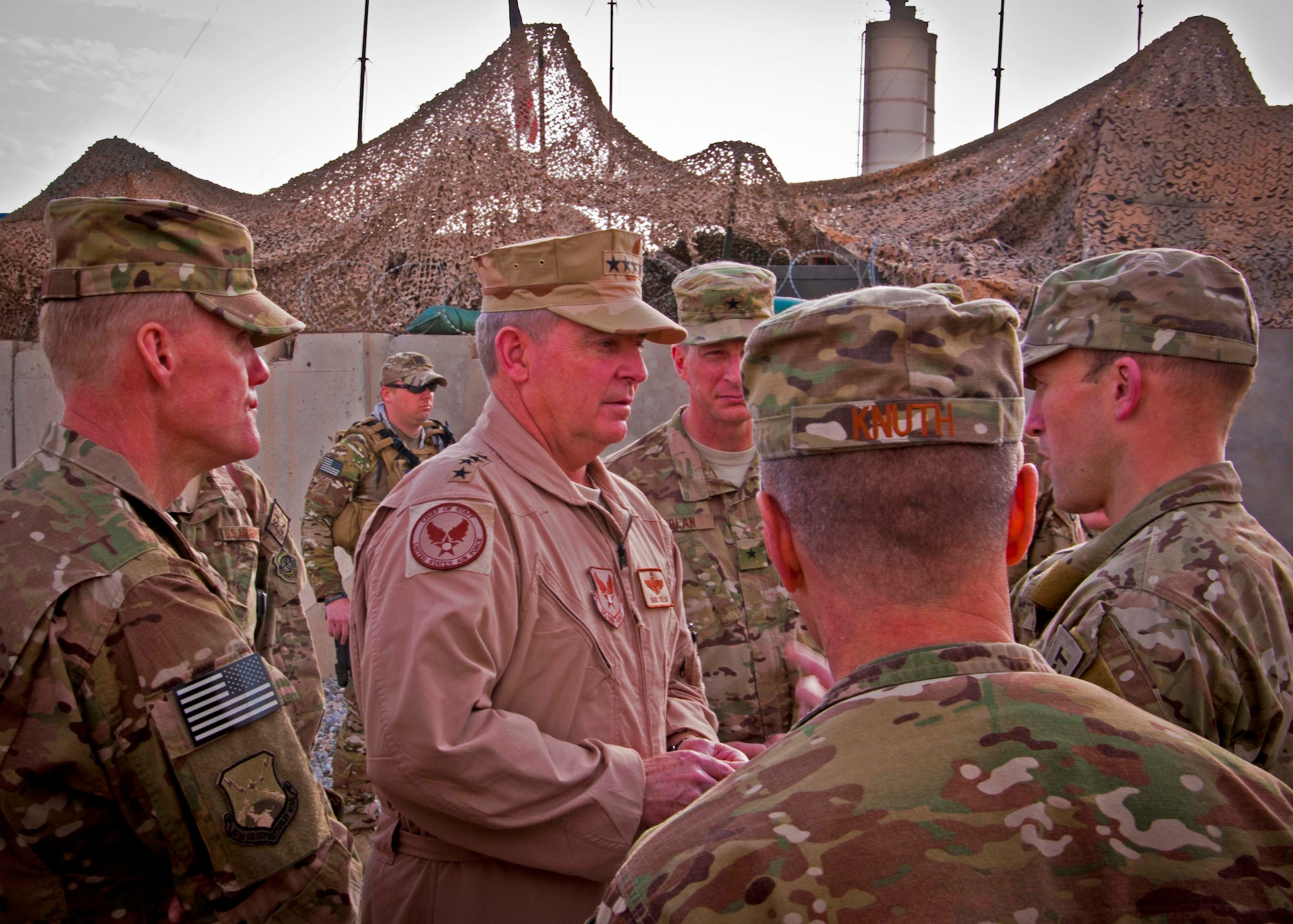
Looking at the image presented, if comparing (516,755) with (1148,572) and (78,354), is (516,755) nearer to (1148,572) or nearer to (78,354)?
(78,354)

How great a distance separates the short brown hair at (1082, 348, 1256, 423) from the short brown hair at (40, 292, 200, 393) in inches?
82.5

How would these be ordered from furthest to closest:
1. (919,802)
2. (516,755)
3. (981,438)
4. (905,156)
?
(905,156)
(516,755)
(981,438)
(919,802)

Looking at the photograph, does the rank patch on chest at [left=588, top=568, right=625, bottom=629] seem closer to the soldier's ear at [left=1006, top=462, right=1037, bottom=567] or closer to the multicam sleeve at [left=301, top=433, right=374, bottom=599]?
the soldier's ear at [left=1006, top=462, right=1037, bottom=567]

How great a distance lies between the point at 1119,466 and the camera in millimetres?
2166

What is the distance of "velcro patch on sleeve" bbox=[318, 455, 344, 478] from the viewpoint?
19.0ft

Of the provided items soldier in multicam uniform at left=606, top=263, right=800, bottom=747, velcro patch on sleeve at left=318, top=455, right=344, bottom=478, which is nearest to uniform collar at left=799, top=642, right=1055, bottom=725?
soldier in multicam uniform at left=606, top=263, right=800, bottom=747

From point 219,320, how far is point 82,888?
42.7 inches

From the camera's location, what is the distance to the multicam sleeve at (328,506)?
18.6 ft

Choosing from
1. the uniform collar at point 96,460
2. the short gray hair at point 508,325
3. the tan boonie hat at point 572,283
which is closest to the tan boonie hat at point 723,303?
the tan boonie hat at point 572,283

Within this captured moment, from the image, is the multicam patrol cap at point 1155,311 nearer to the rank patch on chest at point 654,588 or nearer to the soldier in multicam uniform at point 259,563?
the rank patch on chest at point 654,588

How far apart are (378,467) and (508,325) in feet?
12.4

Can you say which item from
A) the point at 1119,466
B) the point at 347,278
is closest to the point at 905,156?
the point at 347,278

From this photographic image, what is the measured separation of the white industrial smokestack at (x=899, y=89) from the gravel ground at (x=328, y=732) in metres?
14.9

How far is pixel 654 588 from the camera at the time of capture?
2309 millimetres
